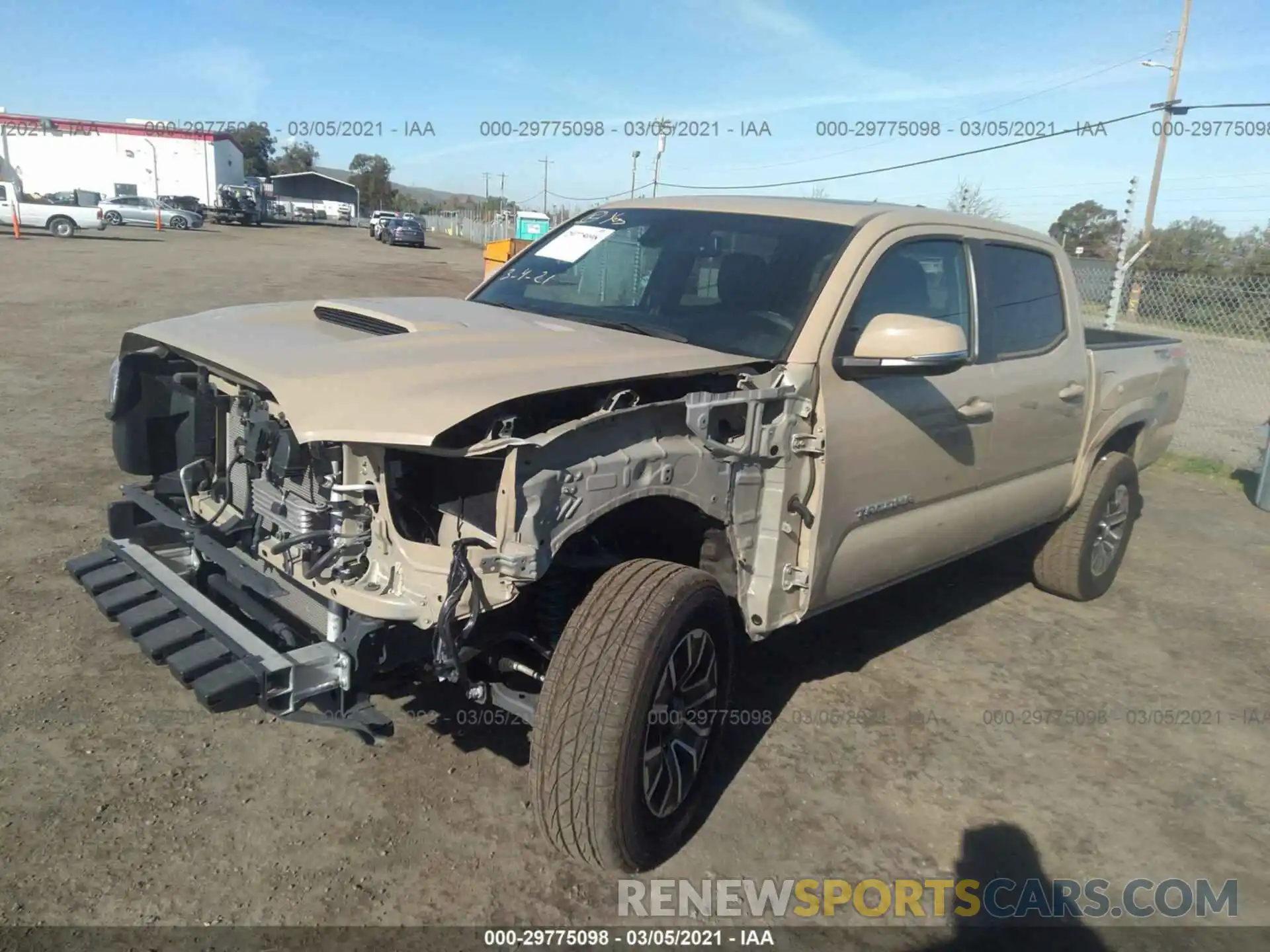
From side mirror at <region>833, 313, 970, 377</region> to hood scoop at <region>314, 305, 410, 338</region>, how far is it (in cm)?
156

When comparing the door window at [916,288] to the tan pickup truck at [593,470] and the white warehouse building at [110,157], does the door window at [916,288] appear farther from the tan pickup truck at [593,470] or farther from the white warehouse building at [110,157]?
the white warehouse building at [110,157]

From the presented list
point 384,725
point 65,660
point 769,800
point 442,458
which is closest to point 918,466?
point 769,800

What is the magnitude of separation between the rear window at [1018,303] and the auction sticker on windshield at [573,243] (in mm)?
1732

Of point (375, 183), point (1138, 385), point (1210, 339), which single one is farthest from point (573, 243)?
point (375, 183)

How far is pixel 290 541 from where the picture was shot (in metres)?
2.80

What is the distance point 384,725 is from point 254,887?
23.7 inches

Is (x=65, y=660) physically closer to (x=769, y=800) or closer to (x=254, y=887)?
(x=254, y=887)

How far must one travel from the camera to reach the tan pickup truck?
265 cm

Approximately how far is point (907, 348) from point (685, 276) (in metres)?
1.08

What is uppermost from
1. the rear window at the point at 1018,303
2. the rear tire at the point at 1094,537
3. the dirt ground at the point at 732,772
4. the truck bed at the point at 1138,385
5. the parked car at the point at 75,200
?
the parked car at the point at 75,200

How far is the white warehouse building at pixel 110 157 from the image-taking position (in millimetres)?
55125

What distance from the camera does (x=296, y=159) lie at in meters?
107

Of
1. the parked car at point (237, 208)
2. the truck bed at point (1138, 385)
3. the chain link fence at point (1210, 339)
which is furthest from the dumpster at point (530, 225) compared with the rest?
the parked car at point (237, 208)

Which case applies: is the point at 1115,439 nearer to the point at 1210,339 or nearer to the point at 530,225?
the point at 1210,339
